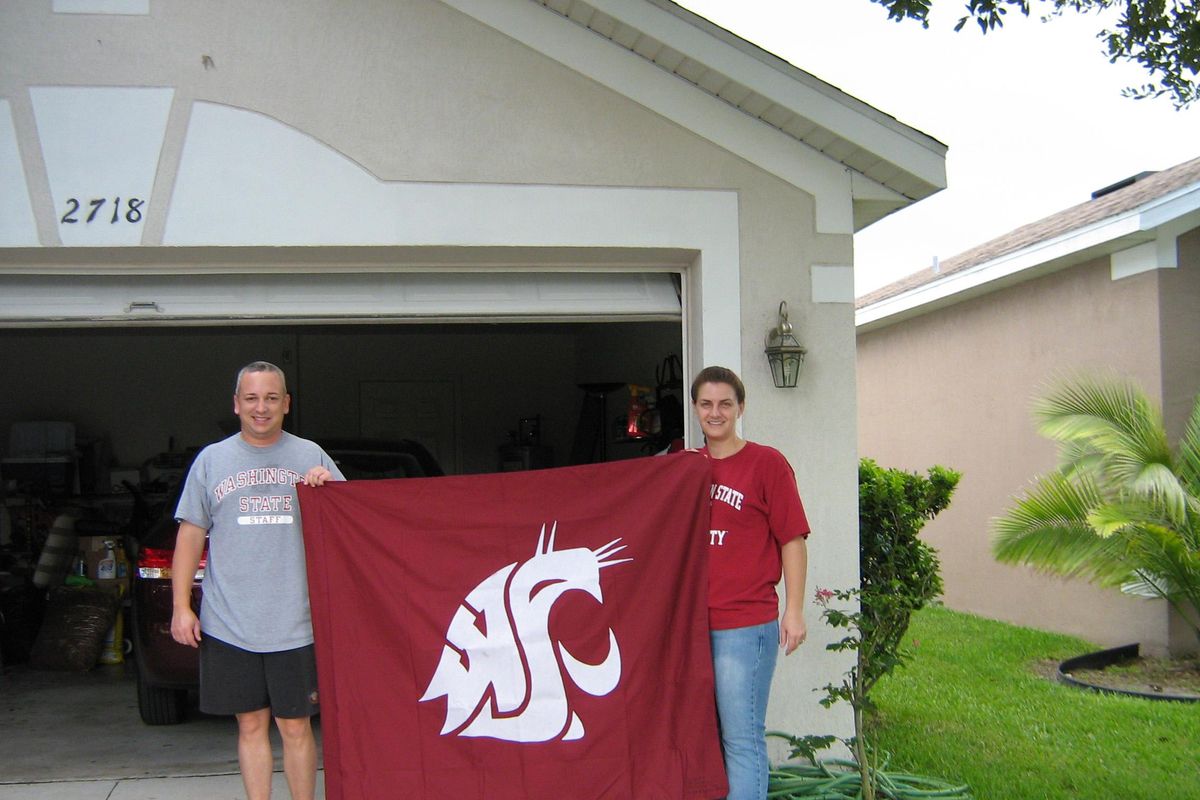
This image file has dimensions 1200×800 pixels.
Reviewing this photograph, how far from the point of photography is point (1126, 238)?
8.52 m

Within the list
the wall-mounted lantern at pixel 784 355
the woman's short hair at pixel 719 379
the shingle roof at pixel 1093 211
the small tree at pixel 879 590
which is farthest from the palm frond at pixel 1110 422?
the woman's short hair at pixel 719 379

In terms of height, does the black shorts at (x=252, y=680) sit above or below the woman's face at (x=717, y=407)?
below

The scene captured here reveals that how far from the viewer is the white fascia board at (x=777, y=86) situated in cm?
488

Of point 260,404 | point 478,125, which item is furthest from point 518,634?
point 478,125

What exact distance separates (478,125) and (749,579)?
2487 millimetres

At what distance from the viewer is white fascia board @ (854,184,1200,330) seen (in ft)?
26.5

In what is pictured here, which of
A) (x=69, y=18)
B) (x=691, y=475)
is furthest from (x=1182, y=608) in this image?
(x=69, y=18)

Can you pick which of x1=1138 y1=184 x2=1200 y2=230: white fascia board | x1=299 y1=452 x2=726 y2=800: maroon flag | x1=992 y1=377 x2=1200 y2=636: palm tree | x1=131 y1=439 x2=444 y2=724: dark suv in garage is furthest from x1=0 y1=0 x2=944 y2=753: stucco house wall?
x1=1138 y1=184 x2=1200 y2=230: white fascia board

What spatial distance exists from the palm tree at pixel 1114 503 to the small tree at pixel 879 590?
1.74 meters

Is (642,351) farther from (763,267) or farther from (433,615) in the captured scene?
(433,615)

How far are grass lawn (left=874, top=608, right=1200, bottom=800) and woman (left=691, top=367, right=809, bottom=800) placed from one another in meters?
1.12

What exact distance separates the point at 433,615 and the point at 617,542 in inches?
29.4

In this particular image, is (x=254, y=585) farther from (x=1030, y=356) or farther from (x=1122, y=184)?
(x=1122, y=184)

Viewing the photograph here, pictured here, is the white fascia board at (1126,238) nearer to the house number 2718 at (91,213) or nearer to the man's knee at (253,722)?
the house number 2718 at (91,213)
